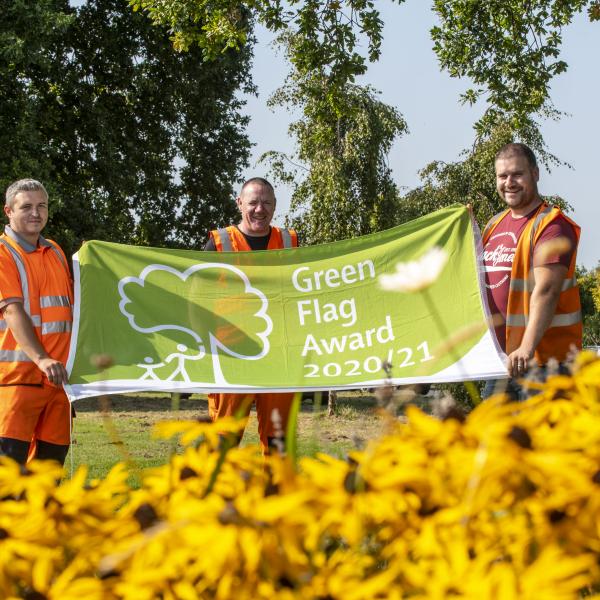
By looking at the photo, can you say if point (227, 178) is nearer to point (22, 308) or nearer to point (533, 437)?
point (22, 308)

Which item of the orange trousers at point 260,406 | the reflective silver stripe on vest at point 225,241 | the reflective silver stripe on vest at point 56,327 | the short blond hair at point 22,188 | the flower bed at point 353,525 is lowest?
the flower bed at point 353,525

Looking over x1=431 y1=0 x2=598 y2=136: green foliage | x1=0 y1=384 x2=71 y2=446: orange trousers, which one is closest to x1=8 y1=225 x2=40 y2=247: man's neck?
x1=0 y1=384 x2=71 y2=446: orange trousers

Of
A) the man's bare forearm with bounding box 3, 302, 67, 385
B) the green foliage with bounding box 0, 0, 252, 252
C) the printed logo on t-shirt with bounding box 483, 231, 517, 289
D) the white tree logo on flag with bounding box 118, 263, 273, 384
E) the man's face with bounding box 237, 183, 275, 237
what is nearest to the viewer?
the printed logo on t-shirt with bounding box 483, 231, 517, 289

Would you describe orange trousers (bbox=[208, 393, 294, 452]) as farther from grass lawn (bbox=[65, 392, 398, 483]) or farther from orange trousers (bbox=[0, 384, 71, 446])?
orange trousers (bbox=[0, 384, 71, 446])

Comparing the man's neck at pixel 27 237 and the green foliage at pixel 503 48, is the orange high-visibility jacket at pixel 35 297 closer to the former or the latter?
the man's neck at pixel 27 237

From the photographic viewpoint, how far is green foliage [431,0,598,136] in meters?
14.9

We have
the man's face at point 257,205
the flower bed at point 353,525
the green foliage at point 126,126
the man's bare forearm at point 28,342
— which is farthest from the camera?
the green foliage at point 126,126

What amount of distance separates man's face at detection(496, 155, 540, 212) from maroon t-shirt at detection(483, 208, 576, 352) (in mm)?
69

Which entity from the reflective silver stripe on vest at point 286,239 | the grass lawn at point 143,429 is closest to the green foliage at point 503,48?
the grass lawn at point 143,429

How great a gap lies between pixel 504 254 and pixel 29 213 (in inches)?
91.1

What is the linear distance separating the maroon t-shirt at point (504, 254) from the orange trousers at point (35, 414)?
7.21 feet

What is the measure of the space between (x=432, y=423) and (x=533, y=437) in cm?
14

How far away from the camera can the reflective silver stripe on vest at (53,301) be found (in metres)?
5.32

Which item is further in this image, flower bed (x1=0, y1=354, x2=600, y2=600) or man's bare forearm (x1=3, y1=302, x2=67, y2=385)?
man's bare forearm (x1=3, y1=302, x2=67, y2=385)
